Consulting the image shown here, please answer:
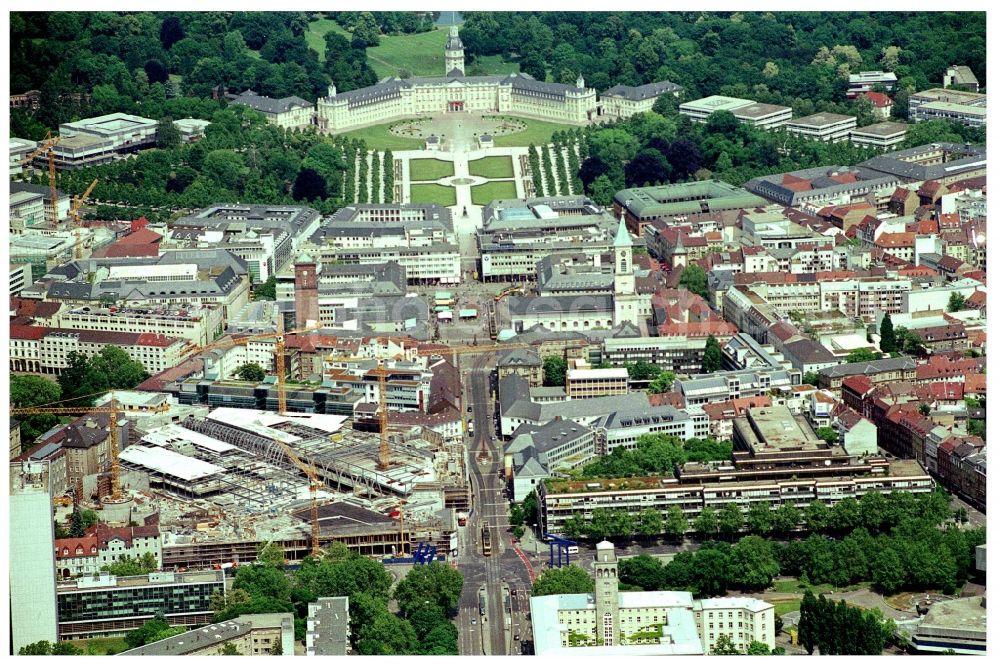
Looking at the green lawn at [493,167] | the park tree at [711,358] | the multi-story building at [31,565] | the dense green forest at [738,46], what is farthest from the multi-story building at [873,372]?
the dense green forest at [738,46]

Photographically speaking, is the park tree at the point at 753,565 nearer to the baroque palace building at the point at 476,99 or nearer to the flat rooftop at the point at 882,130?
the flat rooftop at the point at 882,130

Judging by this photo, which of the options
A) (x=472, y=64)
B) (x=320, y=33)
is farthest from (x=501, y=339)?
(x=320, y=33)

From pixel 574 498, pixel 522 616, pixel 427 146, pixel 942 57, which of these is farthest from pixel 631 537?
pixel 942 57

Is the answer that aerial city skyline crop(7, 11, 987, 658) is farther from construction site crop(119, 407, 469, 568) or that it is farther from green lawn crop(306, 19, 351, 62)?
green lawn crop(306, 19, 351, 62)

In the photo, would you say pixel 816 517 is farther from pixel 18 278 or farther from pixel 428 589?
pixel 18 278
